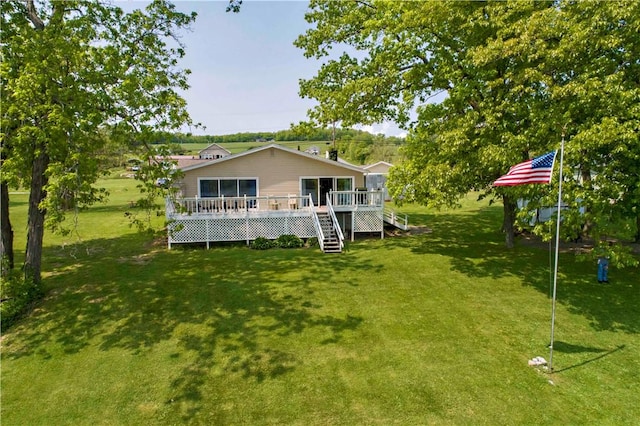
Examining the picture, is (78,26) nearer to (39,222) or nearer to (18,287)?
(39,222)

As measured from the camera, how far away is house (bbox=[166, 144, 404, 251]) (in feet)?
57.6

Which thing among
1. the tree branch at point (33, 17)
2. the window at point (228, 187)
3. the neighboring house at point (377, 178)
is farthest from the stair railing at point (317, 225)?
the neighboring house at point (377, 178)

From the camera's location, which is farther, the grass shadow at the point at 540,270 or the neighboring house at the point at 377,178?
the neighboring house at the point at 377,178

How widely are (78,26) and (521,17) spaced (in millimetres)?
12705

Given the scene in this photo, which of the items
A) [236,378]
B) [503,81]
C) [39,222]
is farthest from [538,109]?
[39,222]

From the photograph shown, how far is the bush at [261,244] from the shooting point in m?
17.0

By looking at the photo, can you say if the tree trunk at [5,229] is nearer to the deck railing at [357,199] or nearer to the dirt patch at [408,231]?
the deck railing at [357,199]

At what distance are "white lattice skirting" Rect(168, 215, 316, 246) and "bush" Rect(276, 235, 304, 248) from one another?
51 cm

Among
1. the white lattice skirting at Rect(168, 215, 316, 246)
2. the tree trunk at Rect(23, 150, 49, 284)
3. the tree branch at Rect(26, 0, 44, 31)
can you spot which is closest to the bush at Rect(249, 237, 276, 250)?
the white lattice skirting at Rect(168, 215, 316, 246)

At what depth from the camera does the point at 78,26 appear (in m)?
10.1

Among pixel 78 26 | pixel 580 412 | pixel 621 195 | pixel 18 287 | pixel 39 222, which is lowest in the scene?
pixel 580 412

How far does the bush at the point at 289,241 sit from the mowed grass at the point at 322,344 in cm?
240

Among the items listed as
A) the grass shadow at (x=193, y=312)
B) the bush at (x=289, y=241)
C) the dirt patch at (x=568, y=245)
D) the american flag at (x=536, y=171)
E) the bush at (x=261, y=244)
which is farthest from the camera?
the bush at (x=289, y=241)

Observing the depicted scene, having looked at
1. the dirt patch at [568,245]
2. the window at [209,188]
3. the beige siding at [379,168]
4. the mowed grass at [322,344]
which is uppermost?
the beige siding at [379,168]
